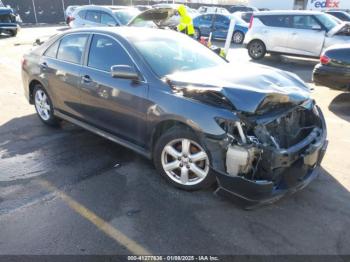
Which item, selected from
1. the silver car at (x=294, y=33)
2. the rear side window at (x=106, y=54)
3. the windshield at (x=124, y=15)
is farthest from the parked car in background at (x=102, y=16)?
the rear side window at (x=106, y=54)

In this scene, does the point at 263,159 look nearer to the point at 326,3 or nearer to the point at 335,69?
the point at 335,69

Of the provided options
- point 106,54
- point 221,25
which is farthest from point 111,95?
point 221,25

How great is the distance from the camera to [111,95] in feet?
13.6

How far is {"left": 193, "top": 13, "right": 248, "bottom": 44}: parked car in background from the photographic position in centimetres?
1692

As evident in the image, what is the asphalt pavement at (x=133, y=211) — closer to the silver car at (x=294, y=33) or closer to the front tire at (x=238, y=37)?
the silver car at (x=294, y=33)

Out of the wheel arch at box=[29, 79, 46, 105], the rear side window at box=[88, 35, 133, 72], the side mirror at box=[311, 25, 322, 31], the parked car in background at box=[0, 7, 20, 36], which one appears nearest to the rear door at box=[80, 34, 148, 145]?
the rear side window at box=[88, 35, 133, 72]

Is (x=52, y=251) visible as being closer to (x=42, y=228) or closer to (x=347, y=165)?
(x=42, y=228)

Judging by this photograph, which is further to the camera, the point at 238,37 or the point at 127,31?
the point at 238,37

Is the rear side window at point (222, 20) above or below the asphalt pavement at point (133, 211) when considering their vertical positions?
above

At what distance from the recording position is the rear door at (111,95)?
3.91 metres

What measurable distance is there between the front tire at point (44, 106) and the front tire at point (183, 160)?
250cm

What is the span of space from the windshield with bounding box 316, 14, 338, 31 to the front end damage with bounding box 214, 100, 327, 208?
880 centimetres

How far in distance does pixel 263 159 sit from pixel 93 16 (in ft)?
37.2

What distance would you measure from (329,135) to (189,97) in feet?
9.75
